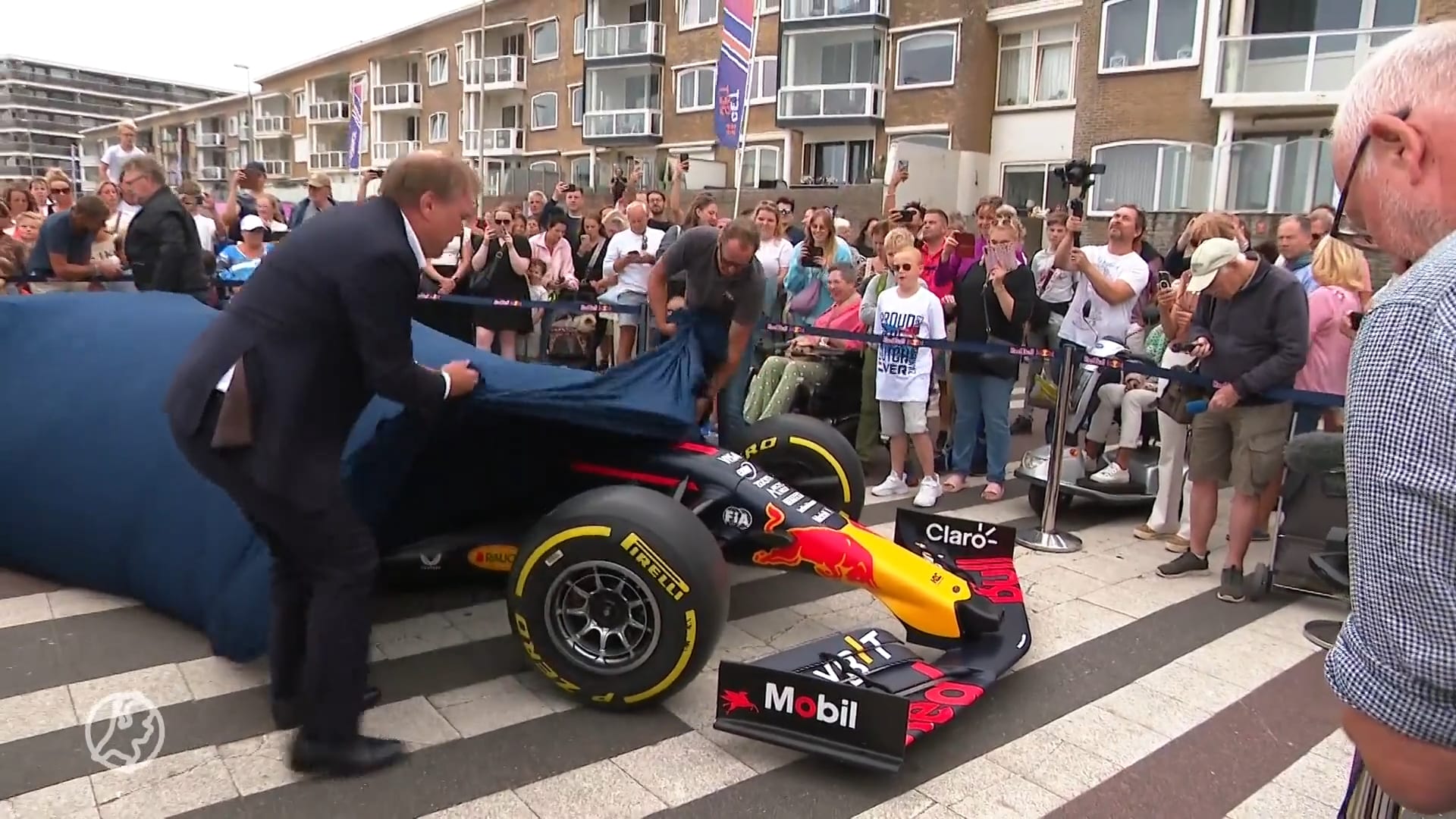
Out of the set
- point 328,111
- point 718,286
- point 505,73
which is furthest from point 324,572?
point 328,111

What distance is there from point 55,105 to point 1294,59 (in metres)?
147

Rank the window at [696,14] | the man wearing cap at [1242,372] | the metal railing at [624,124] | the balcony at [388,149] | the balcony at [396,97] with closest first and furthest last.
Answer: the man wearing cap at [1242,372] → the window at [696,14] → the metal railing at [624,124] → the balcony at [396,97] → the balcony at [388,149]

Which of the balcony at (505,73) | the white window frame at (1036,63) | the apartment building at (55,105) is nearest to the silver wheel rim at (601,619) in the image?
the white window frame at (1036,63)

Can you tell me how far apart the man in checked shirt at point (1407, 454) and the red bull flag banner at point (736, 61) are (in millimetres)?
13254

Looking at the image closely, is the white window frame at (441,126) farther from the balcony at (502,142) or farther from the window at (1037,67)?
the window at (1037,67)

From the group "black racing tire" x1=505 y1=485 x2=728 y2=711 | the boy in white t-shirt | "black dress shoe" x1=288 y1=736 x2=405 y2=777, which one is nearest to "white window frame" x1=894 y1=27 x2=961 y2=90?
the boy in white t-shirt

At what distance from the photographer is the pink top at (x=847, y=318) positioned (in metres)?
7.75

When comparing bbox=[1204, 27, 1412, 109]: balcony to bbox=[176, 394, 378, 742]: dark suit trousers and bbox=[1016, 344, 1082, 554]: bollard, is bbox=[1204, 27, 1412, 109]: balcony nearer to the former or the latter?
bbox=[1016, 344, 1082, 554]: bollard

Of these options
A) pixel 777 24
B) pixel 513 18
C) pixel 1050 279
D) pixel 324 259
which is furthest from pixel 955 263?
pixel 513 18

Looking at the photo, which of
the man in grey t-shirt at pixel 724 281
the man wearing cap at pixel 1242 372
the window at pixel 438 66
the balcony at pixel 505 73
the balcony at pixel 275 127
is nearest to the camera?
the man wearing cap at pixel 1242 372

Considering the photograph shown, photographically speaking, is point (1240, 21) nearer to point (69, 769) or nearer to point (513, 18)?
point (69, 769)

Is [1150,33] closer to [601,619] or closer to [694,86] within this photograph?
[694,86]

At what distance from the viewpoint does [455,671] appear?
13.0ft

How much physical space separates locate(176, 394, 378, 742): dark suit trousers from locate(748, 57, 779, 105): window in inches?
1207
